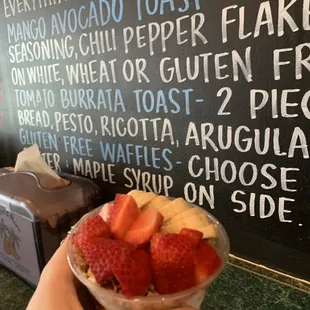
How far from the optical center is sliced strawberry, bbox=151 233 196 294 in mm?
487

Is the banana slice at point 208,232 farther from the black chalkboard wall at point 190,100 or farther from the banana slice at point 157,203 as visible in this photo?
the black chalkboard wall at point 190,100

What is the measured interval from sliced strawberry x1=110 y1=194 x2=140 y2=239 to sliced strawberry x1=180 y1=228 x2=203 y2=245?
8cm

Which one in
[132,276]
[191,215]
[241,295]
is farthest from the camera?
[241,295]

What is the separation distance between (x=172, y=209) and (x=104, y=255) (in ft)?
0.54

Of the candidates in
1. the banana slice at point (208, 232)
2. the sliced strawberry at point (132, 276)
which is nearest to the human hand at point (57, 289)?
the sliced strawberry at point (132, 276)

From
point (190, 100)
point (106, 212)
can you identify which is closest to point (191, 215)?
point (106, 212)

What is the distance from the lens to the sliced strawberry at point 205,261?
0.51m

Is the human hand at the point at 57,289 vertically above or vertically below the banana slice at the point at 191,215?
below

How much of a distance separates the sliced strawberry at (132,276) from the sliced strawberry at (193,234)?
0.25ft

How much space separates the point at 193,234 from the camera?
53cm

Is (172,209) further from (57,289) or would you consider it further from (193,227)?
(57,289)

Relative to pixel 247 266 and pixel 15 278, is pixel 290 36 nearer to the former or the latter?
pixel 247 266

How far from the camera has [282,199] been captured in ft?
2.69

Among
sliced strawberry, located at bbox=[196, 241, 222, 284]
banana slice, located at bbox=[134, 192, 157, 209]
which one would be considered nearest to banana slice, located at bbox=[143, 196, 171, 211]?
banana slice, located at bbox=[134, 192, 157, 209]
